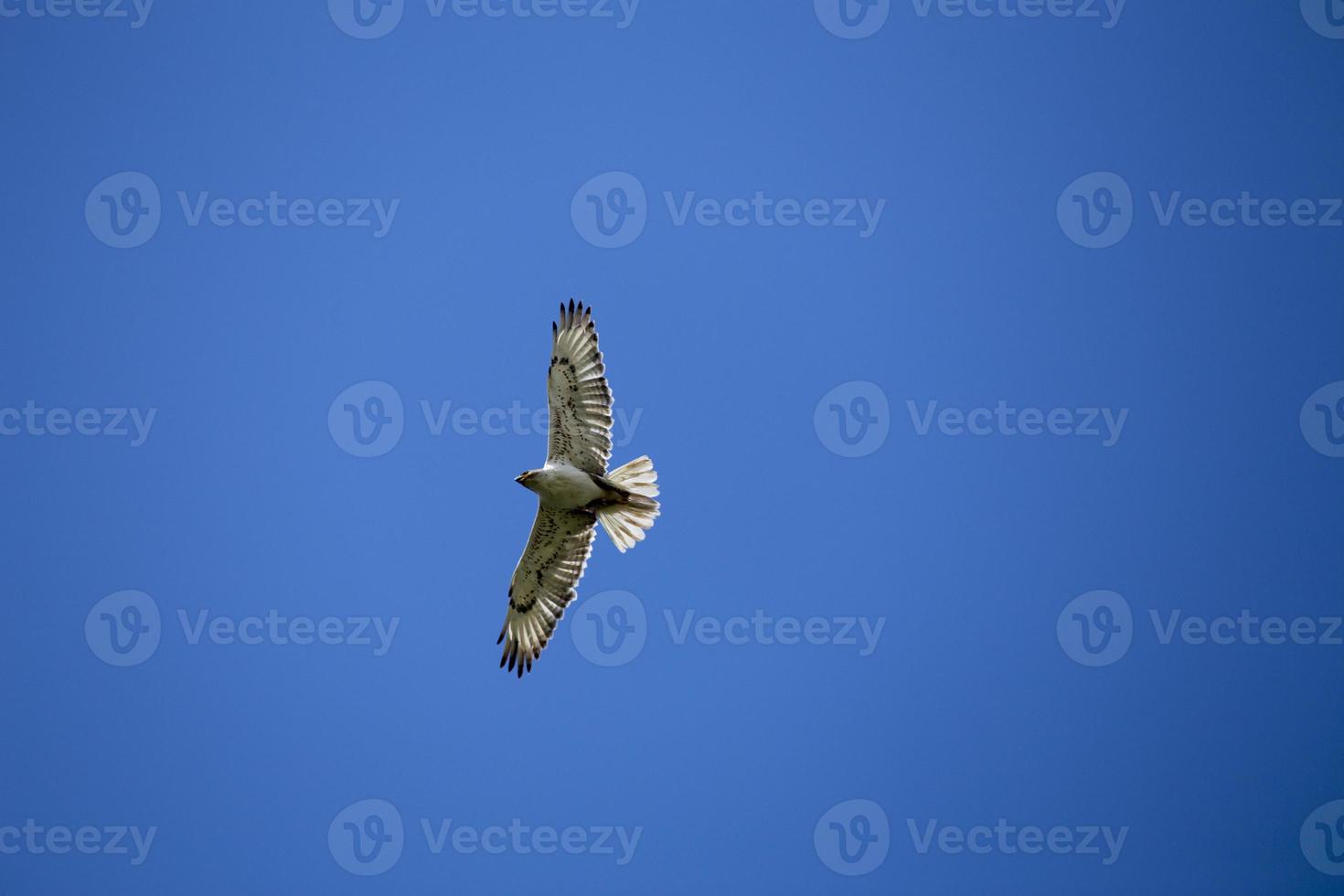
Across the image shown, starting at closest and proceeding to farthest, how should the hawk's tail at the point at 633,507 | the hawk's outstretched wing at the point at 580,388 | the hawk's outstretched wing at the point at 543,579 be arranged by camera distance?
the hawk's outstretched wing at the point at 580,388, the hawk's tail at the point at 633,507, the hawk's outstretched wing at the point at 543,579

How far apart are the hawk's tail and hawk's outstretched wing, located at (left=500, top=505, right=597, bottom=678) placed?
0.74 ft

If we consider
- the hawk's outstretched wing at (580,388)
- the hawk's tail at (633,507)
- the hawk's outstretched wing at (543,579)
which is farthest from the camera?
the hawk's outstretched wing at (543,579)

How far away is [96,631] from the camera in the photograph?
20.7 m

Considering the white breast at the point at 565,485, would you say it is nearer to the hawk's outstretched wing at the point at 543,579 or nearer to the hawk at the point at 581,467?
the hawk at the point at 581,467

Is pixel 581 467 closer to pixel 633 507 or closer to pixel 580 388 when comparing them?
pixel 633 507

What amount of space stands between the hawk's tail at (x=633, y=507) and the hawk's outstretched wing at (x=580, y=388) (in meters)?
0.24

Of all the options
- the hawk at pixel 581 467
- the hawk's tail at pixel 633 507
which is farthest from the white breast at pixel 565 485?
the hawk's tail at pixel 633 507

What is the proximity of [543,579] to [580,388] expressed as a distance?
212 cm

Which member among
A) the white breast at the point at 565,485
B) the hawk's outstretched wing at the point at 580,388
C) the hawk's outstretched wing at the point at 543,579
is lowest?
the hawk's outstretched wing at the point at 543,579

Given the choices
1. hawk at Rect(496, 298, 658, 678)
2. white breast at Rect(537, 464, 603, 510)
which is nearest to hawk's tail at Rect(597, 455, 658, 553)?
hawk at Rect(496, 298, 658, 678)

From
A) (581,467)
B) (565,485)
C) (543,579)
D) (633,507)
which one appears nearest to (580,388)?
(581,467)

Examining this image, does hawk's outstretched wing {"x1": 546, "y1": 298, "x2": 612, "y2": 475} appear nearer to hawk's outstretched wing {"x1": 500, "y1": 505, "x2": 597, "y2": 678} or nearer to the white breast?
the white breast

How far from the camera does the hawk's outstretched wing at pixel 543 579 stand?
1271 cm

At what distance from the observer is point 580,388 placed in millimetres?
12078
